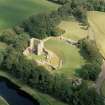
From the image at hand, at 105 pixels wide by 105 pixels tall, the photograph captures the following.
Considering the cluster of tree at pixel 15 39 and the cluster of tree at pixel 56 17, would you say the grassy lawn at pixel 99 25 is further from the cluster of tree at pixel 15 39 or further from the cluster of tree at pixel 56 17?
the cluster of tree at pixel 15 39

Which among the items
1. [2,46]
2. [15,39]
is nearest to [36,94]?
[15,39]

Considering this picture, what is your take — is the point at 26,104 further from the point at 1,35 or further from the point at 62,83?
the point at 1,35

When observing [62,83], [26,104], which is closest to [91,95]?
[62,83]

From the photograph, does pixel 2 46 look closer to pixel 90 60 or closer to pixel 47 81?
pixel 47 81

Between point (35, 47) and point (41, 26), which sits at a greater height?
point (41, 26)

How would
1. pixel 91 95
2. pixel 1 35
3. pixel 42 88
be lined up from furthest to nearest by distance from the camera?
pixel 1 35, pixel 42 88, pixel 91 95
